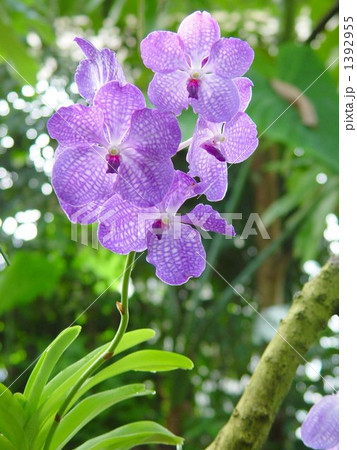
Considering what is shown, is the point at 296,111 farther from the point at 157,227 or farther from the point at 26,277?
the point at 157,227

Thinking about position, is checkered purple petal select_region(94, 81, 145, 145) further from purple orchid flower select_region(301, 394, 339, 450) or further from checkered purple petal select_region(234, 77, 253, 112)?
purple orchid flower select_region(301, 394, 339, 450)

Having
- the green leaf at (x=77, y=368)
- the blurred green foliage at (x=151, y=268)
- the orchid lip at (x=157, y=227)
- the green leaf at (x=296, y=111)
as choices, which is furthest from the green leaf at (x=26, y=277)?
the orchid lip at (x=157, y=227)

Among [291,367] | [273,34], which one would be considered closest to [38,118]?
[273,34]

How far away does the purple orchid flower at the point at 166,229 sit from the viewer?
36 centimetres

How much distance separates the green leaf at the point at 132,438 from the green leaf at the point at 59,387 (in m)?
0.04

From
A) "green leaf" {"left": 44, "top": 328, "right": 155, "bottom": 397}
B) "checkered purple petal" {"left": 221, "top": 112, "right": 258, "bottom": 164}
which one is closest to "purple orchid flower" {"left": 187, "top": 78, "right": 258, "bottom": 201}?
"checkered purple petal" {"left": 221, "top": 112, "right": 258, "bottom": 164}

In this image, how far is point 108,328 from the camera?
188 cm

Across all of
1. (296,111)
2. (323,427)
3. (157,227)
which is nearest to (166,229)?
(157,227)

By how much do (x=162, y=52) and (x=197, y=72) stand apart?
0.03 metres

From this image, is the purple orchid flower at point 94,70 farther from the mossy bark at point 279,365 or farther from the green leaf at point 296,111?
the green leaf at point 296,111

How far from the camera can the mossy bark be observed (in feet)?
1.51

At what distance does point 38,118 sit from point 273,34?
0.82 metres
